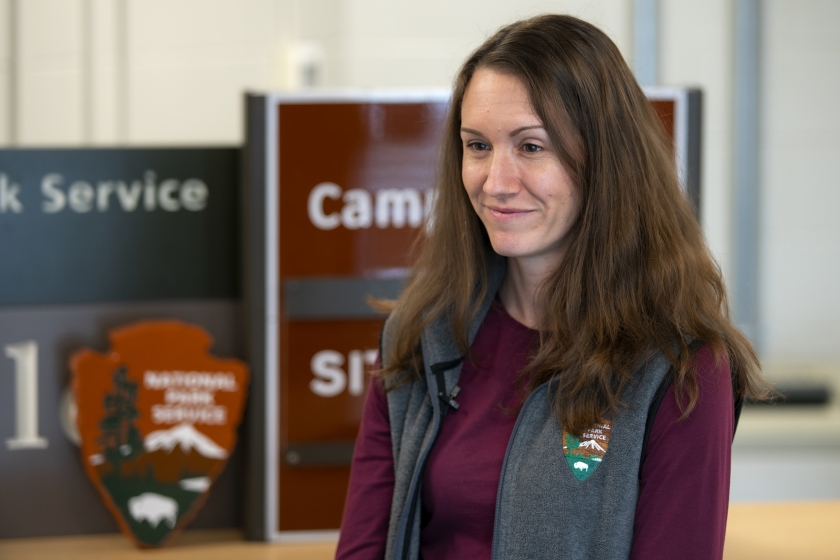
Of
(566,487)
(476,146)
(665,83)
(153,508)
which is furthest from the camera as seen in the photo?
(665,83)

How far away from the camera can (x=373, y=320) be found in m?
1.69

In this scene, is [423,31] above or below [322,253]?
above

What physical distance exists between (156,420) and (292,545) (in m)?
0.37

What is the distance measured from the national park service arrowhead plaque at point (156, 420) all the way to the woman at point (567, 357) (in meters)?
0.56

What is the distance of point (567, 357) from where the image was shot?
1.05 meters

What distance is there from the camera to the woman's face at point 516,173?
1.05 metres

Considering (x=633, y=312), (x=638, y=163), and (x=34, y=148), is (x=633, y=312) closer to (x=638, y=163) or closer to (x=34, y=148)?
(x=638, y=163)

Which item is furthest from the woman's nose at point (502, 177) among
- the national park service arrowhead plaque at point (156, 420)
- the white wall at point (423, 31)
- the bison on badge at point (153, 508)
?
the white wall at point (423, 31)

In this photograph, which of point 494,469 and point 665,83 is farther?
point 665,83

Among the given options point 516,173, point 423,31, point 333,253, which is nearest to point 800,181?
point 423,31

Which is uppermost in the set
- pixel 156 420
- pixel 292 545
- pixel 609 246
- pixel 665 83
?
pixel 665 83

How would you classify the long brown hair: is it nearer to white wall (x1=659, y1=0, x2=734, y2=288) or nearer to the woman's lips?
the woman's lips

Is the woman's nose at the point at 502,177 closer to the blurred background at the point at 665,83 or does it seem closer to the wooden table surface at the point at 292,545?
the wooden table surface at the point at 292,545

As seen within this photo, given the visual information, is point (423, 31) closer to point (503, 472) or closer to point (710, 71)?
point (710, 71)
